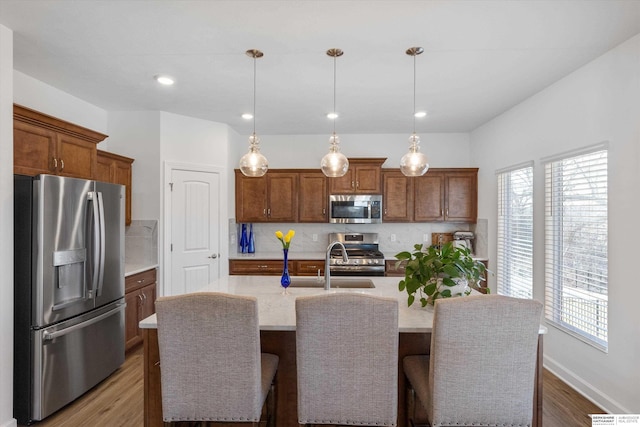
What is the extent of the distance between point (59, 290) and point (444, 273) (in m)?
2.56

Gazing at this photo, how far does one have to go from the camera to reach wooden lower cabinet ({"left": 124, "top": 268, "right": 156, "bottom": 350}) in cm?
351

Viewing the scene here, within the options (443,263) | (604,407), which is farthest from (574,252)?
(443,263)

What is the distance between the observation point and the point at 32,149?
8.38 ft

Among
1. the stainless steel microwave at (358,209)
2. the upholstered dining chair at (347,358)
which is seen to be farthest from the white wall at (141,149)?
the upholstered dining chair at (347,358)

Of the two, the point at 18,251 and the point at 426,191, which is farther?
the point at 426,191

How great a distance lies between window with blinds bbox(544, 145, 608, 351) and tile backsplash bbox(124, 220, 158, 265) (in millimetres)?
4022

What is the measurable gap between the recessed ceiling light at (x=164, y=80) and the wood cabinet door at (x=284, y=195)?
197 centimetres

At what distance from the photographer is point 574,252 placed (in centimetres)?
296

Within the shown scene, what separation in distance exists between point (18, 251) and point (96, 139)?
3.94 feet

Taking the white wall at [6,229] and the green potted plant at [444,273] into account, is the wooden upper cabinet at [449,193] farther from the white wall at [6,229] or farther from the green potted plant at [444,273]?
the white wall at [6,229]

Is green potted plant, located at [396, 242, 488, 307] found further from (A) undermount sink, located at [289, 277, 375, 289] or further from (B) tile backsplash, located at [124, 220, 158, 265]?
(B) tile backsplash, located at [124, 220, 158, 265]

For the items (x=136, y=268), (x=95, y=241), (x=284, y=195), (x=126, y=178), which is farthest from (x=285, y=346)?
(x=284, y=195)

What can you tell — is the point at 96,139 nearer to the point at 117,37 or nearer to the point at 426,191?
the point at 117,37

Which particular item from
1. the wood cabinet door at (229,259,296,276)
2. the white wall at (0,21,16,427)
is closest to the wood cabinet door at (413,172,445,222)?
the wood cabinet door at (229,259,296,276)
